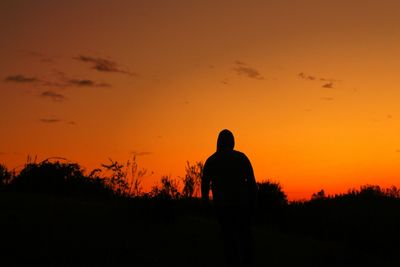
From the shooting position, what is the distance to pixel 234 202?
938 centimetres

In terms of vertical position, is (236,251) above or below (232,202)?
below

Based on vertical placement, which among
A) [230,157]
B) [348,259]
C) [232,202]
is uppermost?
[230,157]

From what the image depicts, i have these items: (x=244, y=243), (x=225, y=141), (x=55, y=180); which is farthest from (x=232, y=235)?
(x=55, y=180)

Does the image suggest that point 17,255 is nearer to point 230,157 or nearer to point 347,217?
point 230,157

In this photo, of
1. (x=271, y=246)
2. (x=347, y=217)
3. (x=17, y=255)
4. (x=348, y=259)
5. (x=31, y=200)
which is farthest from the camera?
(x=347, y=217)

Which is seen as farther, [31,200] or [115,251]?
[31,200]

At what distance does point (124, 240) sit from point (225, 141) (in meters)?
4.11

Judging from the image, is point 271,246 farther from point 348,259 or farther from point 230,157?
point 230,157

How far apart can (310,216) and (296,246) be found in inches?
335

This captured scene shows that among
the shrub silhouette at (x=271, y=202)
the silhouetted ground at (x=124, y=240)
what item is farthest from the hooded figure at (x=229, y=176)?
the shrub silhouette at (x=271, y=202)

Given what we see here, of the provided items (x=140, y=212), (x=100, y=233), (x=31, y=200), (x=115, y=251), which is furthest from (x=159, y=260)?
(x=31, y=200)

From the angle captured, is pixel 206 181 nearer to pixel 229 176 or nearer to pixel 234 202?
pixel 229 176

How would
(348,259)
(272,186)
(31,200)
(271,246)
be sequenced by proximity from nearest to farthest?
(348,259) < (271,246) < (31,200) < (272,186)

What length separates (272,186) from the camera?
82.1 ft
